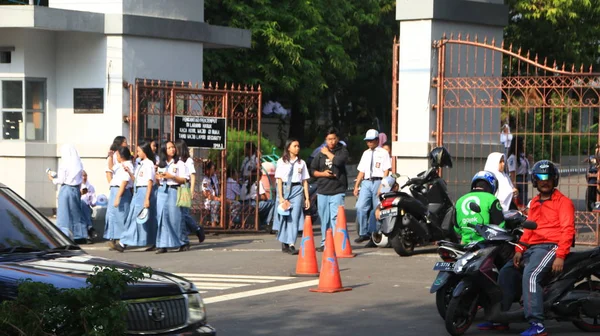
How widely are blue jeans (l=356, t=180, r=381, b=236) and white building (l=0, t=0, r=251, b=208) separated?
5.38 metres

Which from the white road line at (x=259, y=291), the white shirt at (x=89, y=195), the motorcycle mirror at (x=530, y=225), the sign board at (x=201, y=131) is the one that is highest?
the sign board at (x=201, y=131)

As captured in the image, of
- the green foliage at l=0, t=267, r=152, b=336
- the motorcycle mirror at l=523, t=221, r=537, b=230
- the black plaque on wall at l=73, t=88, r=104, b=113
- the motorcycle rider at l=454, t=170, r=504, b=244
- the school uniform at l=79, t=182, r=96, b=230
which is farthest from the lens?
the black plaque on wall at l=73, t=88, r=104, b=113

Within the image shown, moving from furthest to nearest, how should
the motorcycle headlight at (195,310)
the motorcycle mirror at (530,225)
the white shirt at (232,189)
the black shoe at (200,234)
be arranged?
1. the white shirt at (232,189)
2. the black shoe at (200,234)
3. the motorcycle mirror at (530,225)
4. the motorcycle headlight at (195,310)

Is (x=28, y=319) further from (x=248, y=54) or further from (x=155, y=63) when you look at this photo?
(x=248, y=54)

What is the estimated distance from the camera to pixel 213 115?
65.3 ft

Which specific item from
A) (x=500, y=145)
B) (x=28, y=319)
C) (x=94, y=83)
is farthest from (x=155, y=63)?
(x=28, y=319)

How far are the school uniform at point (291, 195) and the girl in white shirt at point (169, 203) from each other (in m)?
1.58

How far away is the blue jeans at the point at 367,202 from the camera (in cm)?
1700

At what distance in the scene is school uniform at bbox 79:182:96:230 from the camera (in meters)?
18.0

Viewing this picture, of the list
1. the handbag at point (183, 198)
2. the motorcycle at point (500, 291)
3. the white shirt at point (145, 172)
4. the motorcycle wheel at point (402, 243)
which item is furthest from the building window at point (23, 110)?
the motorcycle at point (500, 291)

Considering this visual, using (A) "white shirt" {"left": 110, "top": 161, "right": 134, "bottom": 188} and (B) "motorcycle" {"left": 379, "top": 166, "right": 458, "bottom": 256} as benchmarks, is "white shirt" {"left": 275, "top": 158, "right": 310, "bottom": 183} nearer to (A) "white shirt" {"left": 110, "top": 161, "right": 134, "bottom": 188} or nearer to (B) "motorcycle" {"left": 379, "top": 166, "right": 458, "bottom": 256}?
(B) "motorcycle" {"left": 379, "top": 166, "right": 458, "bottom": 256}

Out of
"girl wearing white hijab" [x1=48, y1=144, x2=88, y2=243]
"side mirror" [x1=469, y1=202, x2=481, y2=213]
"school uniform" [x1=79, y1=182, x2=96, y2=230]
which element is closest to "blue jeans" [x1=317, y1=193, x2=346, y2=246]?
"girl wearing white hijab" [x1=48, y1=144, x2=88, y2=243]

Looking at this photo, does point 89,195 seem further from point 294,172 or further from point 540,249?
point 540,249

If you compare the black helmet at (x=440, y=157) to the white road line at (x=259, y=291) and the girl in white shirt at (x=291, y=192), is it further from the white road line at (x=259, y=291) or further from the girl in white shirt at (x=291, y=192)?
the white road line at (x=259, y=291)
